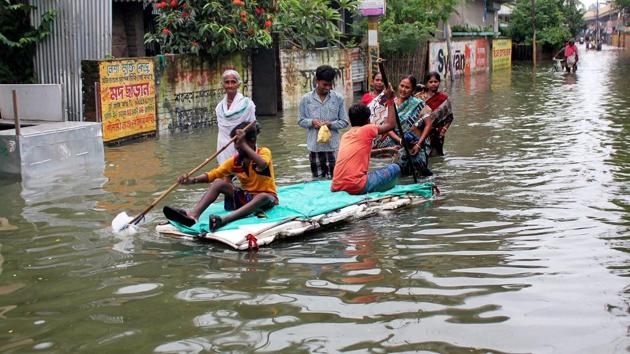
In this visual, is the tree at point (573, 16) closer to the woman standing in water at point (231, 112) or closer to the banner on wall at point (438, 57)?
the banner on wall at point (438, 57)

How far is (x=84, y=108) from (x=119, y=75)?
854 millimetres

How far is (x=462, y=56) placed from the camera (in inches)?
1239

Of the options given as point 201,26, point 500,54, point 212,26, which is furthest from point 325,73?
point 500,54

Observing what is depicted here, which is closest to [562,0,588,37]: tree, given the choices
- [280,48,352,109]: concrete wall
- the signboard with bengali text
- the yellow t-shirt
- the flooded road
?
[280,48,352,109]: concrete wall

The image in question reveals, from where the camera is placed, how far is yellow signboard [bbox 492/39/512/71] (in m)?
36.1

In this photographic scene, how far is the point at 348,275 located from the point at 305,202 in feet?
6.30

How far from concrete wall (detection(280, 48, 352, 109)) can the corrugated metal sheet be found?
6.38 metres

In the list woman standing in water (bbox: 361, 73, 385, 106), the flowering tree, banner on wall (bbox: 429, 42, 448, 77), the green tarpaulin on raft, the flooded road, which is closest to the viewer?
the flooded road

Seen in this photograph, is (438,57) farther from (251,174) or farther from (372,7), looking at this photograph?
(251,174)

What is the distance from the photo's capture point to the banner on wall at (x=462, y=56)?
28.2 metres

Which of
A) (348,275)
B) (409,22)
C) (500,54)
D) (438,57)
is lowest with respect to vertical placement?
(348,275)

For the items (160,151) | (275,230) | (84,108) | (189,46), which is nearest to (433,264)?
(275,230)

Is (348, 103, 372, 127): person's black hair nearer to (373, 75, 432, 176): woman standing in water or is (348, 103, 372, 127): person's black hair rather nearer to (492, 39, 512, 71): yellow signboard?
(373, 75, 432, 176): woman standing in water

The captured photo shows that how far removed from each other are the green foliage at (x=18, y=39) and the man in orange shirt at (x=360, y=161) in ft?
23.1
